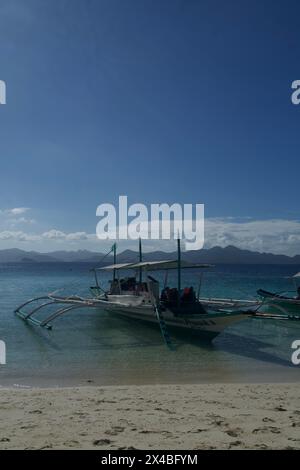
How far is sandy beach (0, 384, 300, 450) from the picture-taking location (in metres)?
5.62

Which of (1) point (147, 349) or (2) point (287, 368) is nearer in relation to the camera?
(2) point (287, 368)

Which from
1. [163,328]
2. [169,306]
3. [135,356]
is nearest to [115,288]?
[169,306]

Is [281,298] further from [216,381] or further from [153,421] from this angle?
[153,421]

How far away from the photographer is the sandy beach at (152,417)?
5.62 metres

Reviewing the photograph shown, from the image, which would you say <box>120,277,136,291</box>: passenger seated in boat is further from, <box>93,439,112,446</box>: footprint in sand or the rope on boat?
<box>93,439,112,446</box>: footprint in sand

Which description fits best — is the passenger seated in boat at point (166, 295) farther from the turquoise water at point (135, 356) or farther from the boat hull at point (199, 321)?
the turquoise water at point (135, 356)

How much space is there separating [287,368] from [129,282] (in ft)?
38.1

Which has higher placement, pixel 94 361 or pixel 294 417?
pixel 294 417

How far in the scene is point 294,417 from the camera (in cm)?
694

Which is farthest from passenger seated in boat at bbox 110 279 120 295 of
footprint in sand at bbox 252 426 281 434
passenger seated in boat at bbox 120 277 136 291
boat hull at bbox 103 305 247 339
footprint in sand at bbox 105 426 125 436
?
footprint in sand at bbox 252 426 281 434

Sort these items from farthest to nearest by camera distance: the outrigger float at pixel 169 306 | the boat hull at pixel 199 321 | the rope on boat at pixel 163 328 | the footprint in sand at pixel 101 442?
the outrigger float at pixel 169 306 < the boat hull at pixel 199 321 < the rope on boat at pixel 163 328 < the footprint in sand at pixel 101 442

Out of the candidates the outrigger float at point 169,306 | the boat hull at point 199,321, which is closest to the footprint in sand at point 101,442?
the outrigger float at point 169,306

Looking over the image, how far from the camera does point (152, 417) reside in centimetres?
695
